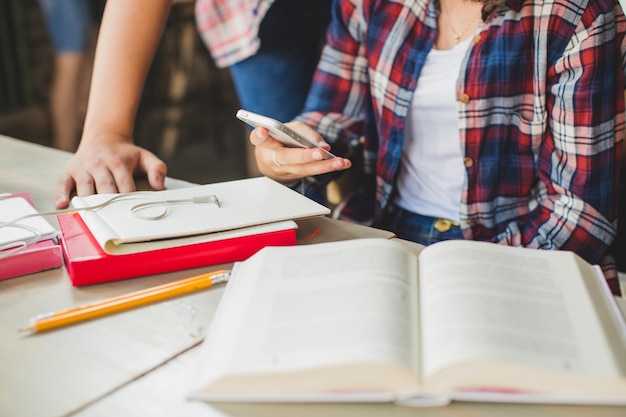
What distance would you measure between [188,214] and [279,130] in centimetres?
15

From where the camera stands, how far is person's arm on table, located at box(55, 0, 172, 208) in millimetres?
1032

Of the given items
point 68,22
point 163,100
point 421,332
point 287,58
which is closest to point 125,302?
point 421,332

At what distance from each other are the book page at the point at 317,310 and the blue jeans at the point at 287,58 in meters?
0.85

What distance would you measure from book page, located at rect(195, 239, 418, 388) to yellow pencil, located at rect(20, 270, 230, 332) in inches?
1.3

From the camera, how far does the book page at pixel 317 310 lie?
0.53 m

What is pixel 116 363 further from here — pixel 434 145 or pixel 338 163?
pixel 434 145

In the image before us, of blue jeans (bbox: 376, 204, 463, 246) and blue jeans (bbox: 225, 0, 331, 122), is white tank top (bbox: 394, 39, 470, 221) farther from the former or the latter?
blue jeans (bbox: 225, 0, 331, 122)

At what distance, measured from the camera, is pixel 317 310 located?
585 millimetres

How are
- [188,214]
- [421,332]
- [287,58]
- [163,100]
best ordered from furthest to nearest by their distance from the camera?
[163,100], [287,58], [188,214], [421,332]

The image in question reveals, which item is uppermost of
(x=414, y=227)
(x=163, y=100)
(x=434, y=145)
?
(x=434, y=145)

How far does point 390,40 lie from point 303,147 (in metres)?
0.33

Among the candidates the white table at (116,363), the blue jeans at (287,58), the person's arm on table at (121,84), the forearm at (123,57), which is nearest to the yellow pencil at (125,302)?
the white table at (116,363)

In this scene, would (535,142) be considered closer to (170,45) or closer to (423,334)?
(423,334)

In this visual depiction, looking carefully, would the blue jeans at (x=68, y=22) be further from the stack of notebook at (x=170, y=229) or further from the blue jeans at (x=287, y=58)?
the stack of notebook at (x=170, y=229)
